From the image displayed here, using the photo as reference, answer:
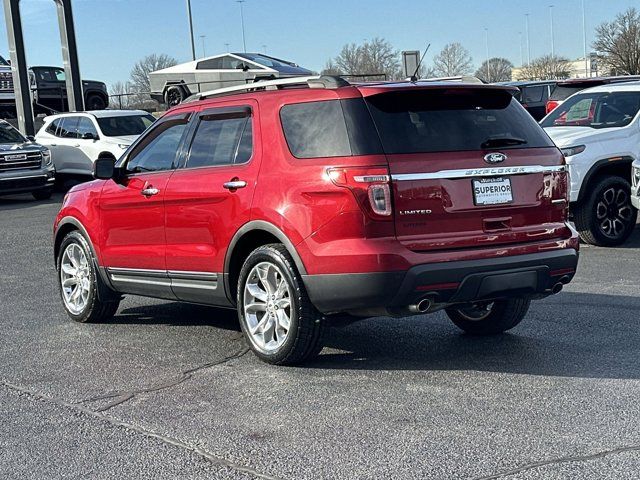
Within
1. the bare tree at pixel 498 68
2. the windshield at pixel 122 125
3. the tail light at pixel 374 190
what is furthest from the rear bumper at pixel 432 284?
the bare tree at pixel 498 68

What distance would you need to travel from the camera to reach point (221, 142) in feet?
21.6

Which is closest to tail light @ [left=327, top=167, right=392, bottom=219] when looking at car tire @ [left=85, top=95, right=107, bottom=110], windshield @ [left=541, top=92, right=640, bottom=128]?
windshield @ [left=541, top=92, right=640, bottom=128]

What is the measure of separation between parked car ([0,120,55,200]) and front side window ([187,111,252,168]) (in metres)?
15.0

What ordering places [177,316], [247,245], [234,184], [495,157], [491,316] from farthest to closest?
[177,316]
[491,316]
[247,245]
[234,184]
[495,157]

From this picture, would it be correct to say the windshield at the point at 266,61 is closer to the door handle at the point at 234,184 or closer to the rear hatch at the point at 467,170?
the door handle at the point at 234,184

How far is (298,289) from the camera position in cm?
581

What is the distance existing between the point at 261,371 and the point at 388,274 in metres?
1.18

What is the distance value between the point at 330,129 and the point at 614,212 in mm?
6711

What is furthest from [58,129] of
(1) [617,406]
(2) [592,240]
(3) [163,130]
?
(1) [617,406]

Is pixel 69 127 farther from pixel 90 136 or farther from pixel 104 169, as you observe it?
pixel 104 169

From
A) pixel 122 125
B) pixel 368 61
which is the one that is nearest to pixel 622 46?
pixel 368 61

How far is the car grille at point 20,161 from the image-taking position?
20.7m

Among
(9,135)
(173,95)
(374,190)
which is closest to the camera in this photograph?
(374,190)

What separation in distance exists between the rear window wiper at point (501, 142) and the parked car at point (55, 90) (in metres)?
26.7
